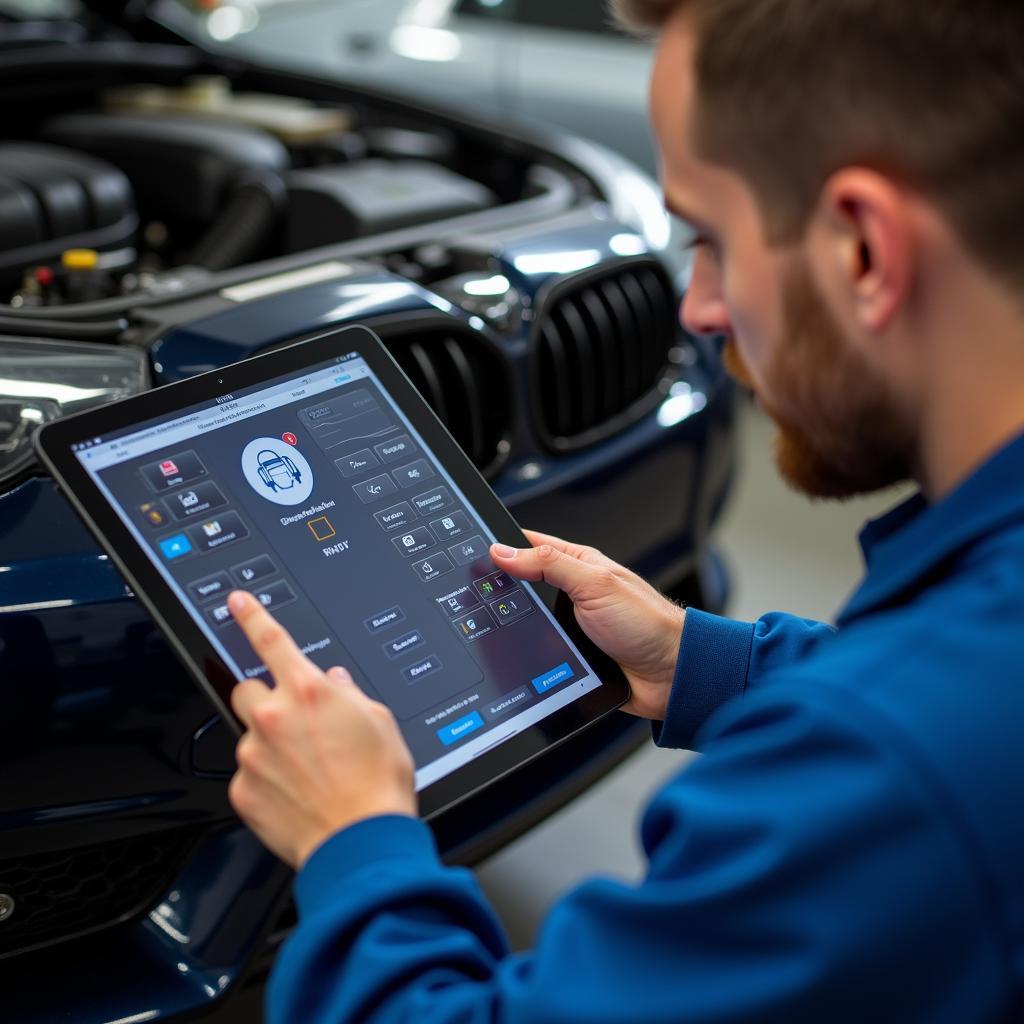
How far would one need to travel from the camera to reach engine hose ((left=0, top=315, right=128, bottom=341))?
1.38 m

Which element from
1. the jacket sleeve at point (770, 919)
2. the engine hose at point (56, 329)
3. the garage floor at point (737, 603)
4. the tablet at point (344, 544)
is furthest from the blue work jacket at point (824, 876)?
the garage floor at point (737, 603)

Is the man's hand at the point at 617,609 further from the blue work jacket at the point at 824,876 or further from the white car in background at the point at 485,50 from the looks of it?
the white car in background at the point at 485,50

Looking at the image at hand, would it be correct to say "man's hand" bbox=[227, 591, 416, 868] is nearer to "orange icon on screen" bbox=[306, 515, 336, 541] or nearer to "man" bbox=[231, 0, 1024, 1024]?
"man" bbox=[231, 0, 1024, 1024]

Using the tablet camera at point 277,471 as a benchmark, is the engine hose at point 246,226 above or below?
below

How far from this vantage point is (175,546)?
0.93m

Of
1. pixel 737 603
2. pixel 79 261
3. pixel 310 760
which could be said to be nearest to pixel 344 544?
pixel 310 760

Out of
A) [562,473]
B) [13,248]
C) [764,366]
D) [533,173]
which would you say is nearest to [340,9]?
[533,173]

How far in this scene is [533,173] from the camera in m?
2.30

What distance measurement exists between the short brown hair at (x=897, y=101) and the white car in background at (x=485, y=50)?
2832 millimetres

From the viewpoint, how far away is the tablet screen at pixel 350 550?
942 millimetres

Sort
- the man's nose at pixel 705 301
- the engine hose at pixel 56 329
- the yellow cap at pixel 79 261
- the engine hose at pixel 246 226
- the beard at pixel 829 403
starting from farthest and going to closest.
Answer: the engine hose at pixel 246 226
the yellow cap at pixel 79 261
the engine hose at pixel 56 329
the man's nose at pixel 705 301
the beard at pixel 829 403

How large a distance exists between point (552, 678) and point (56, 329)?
2.33ft

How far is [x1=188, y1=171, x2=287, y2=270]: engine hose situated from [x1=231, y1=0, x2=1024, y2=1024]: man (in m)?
1.30

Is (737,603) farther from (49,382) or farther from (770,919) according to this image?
(770,919)
